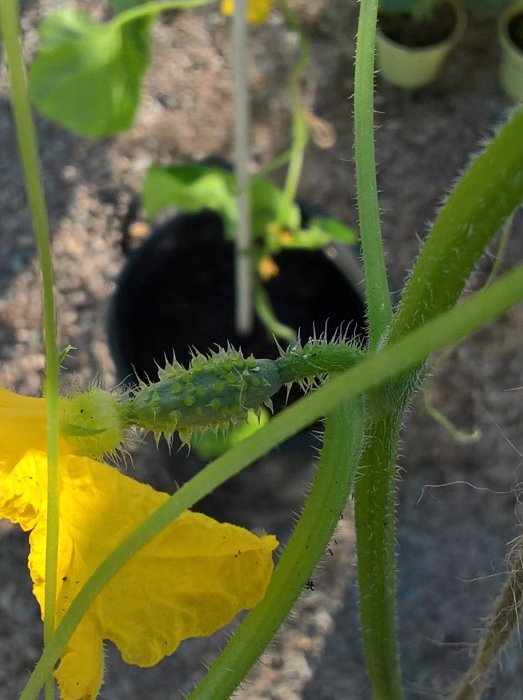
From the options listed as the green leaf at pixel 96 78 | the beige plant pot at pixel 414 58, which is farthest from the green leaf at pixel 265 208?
the beige plant pot at pixel 414 58

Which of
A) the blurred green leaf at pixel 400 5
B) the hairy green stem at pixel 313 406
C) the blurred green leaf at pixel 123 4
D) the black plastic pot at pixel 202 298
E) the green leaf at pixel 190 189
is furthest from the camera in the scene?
the blurred green leaf at pixel 400 5

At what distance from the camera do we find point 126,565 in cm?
46

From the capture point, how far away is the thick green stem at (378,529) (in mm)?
538

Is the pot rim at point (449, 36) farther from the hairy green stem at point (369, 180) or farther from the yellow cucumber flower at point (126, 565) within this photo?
the yellow cucumber flower at point (126, 565)

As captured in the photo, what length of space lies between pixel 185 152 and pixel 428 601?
1.15 meters

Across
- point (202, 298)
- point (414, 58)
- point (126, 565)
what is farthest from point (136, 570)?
point (414, 58)

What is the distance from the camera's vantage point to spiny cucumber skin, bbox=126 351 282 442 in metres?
0.46

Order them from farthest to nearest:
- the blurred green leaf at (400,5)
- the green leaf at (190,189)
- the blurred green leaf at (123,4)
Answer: the blurred green leaf at (400,5) → the green leaf at (190,189) → the blurred green leaf at (123,4)

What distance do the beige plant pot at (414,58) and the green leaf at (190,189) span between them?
0.74 m

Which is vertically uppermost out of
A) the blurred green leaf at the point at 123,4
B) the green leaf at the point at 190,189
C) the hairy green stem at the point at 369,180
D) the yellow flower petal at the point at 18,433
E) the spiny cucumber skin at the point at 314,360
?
the blurred green leaf at the point at 123,4

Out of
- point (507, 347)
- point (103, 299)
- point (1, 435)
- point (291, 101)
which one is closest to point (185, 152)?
point (291, 101)

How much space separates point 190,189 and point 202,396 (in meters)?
0.98

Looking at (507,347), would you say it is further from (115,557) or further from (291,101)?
(115,557)

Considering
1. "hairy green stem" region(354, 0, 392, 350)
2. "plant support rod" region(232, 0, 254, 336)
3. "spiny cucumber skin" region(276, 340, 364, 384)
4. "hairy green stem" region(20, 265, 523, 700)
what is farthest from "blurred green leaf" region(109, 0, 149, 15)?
"hairy green stem" region(20, 265, 523, 700)
